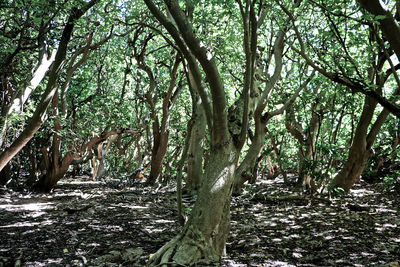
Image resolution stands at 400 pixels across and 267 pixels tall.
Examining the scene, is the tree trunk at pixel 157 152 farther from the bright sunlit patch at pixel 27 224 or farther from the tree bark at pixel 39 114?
the bright sunlit patch at pixel 27 224

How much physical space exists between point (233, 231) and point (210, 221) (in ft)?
7.18

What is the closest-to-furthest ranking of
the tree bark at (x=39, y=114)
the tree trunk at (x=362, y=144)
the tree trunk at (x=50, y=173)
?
the tree bark at (x=39, y=114), the tree trunk at (x=362, y=144), the tree trunk at (x=50, y=173)

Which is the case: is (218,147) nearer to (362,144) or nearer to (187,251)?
(187,251)

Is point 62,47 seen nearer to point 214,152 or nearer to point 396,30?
point 214,152

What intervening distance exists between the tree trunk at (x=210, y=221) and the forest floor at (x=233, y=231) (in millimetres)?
306

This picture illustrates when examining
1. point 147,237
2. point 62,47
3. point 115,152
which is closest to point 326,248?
point 147,237

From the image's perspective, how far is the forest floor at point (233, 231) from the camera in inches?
171

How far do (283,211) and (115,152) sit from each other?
16838mm

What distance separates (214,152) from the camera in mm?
4121

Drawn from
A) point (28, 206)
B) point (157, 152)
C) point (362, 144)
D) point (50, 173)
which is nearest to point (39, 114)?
point (28, 206)

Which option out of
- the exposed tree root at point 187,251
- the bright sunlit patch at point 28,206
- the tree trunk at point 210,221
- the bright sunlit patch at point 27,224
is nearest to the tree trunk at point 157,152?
the bright sunlit patch at point 28,206

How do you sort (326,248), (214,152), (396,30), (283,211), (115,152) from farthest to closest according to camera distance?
(115,152) < (283,211) < (326,248) < (214,152) < (396,30)

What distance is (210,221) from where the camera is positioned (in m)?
3.91

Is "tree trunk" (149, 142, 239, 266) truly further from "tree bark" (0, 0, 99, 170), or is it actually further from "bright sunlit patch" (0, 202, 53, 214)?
"bright sunlit patch" (0, 202, 53, 214)
